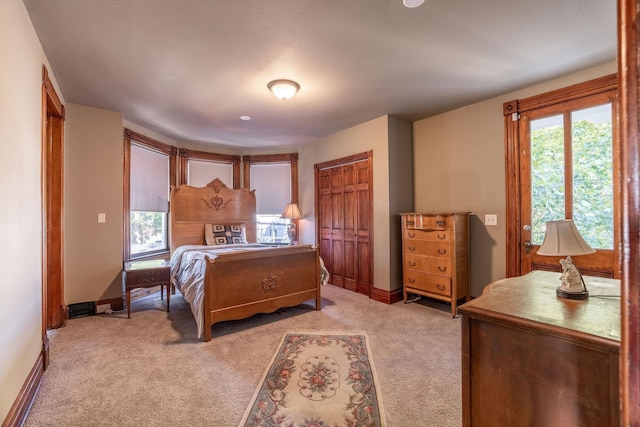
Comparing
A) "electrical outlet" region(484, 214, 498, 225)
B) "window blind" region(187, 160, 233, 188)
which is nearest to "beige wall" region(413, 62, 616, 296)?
"electrical outlet" region(484, 214, 498, 225)

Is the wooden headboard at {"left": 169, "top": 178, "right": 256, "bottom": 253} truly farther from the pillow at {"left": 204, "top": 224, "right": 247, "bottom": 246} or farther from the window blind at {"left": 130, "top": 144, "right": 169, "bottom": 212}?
the window blind at {"left": 130, "top": 144, "right": 169, "bottom": 212}

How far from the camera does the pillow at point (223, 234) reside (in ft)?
15.3

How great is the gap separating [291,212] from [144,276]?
2401 millimetres

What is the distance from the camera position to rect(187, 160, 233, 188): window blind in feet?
17.1

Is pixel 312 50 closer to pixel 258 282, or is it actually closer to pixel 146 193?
pixel 258 282

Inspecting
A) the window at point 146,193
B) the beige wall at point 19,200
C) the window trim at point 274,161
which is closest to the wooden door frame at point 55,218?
the window at point 146,193

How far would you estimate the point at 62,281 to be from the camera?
10.6 feet

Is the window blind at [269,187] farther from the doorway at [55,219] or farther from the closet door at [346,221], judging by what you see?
the doorway at [55,219]

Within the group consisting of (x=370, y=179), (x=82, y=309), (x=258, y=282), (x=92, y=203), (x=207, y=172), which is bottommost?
(x=82, y=309)

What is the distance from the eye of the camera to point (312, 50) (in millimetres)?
2352

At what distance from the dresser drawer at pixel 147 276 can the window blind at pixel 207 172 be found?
207cm

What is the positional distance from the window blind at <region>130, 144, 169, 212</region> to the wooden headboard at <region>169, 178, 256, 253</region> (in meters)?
0.24

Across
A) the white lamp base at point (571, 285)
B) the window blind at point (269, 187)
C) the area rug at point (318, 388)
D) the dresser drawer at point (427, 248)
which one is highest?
the window blind at point (269, 187)

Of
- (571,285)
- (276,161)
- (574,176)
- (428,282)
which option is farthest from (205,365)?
(276,161)
